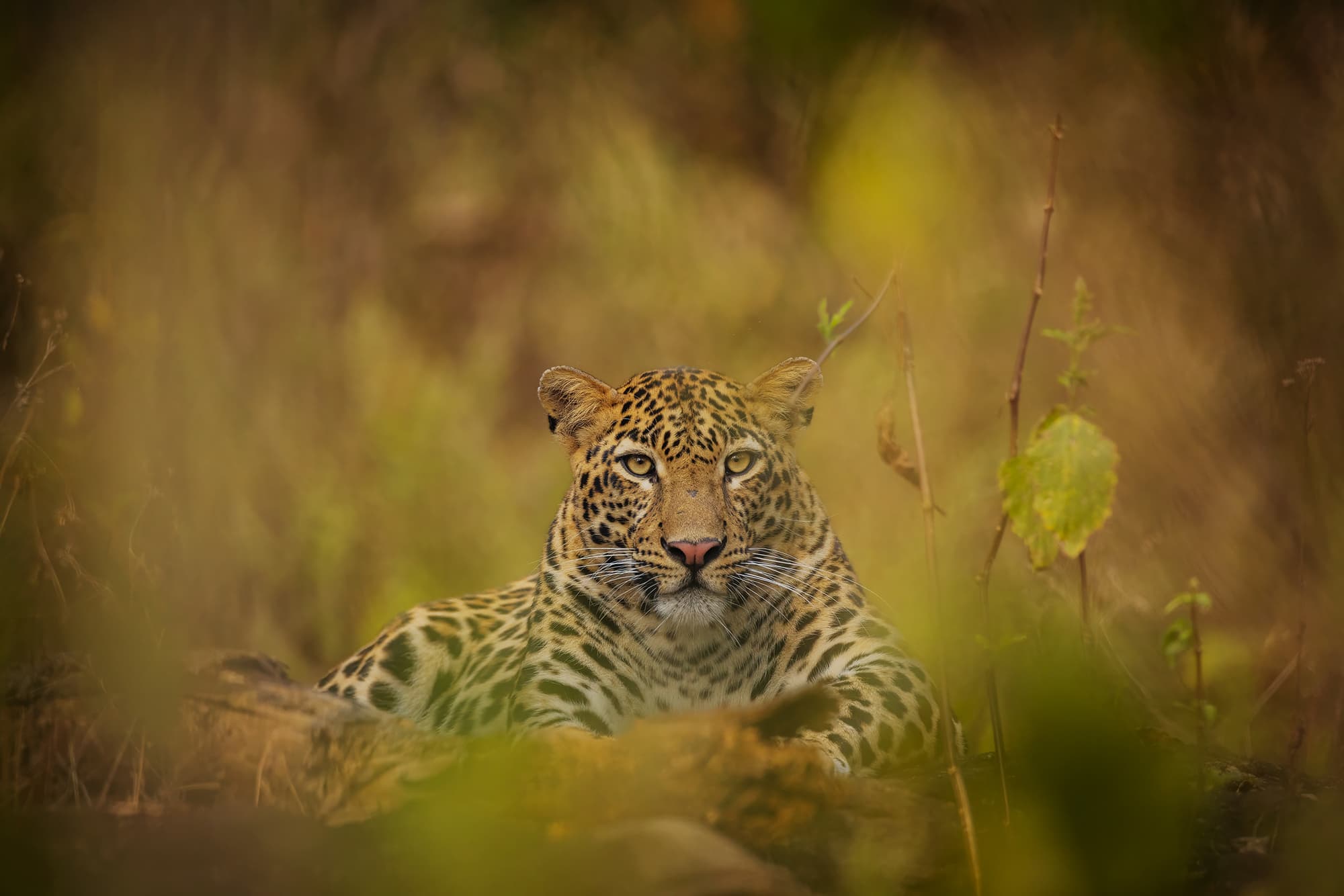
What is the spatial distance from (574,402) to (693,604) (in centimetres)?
101

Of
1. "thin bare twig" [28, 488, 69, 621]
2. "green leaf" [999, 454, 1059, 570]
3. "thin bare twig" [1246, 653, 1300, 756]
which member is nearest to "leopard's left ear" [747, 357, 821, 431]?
"green leaf" [999, 454, 1059, 570]

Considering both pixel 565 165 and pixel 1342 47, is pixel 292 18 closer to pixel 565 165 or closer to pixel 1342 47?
pixel 565 165

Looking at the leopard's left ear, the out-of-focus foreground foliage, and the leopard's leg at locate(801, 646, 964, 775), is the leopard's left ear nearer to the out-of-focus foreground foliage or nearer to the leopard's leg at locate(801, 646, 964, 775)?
the out-of-focus foreground foliage

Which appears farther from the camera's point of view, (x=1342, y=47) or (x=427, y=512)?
(x=427, y=512)

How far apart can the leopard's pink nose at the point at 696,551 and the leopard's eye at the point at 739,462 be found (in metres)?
0.42

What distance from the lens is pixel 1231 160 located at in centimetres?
635

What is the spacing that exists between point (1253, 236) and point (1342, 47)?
959mm

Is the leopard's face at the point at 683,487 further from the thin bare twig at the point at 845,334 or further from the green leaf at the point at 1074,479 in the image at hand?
the green leaf at the point at 1074,479

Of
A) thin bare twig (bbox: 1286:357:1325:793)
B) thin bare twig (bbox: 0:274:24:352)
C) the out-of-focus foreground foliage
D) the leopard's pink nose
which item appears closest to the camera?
thin bare twig (bbox: 1286:357:1325:793)

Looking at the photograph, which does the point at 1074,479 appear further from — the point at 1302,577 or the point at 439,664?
the point at 439,664

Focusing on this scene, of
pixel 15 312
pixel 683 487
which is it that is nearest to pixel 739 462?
pixel 683 487

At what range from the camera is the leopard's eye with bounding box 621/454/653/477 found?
4527 mm

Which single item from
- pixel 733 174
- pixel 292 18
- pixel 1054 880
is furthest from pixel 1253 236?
pixel 292 18

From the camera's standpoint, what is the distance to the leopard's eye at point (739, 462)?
179 inches
